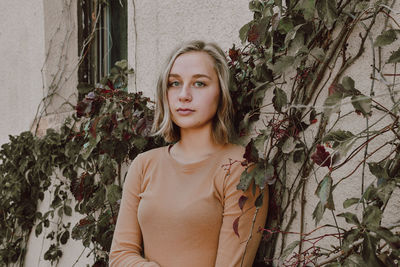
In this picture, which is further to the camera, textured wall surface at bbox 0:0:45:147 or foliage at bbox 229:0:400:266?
textured wall surface at bbox 0:0:45:147

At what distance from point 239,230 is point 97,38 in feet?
8.13

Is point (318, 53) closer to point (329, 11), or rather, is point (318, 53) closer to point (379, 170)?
point (329, 11)

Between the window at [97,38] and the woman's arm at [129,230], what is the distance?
175 cm

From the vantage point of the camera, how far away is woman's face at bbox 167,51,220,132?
1497 mm

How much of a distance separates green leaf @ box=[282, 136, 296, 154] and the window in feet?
7.05

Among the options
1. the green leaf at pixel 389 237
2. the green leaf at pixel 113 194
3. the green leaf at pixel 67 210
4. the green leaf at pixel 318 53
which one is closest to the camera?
the green leaf at pixel 389 237

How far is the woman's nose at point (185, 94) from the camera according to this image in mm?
1482

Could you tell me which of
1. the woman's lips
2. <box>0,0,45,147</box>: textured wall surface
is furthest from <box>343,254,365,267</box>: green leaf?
<box>0,0,45,147</box>: textured wall surface

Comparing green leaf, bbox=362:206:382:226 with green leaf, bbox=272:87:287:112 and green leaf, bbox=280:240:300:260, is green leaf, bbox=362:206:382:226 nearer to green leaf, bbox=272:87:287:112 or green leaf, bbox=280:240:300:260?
green leaf, bbox=280:240:300:260

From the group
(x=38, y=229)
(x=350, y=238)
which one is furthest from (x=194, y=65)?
(x=38, y=229)

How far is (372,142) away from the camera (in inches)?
47.4

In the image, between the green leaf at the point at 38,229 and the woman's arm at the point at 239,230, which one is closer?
the woman's arm at the point at 239,230

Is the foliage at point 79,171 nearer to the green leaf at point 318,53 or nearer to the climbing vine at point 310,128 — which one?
the climbing vine at point 310,128

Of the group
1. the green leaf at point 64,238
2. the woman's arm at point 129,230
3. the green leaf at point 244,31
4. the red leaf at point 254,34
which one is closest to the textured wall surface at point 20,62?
the green leaf at point 64,238
